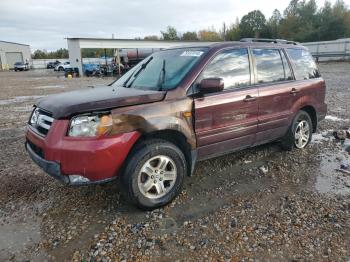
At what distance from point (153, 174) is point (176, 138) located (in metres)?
0.53

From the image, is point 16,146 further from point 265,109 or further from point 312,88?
point 312,88

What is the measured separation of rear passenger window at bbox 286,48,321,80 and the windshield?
1.96 meters

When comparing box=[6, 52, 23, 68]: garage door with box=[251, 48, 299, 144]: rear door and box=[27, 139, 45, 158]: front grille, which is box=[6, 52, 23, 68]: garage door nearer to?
box=[27, 139, 45, 158]: front grille

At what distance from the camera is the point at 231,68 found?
A: 4.18m

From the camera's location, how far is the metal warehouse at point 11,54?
58531mm

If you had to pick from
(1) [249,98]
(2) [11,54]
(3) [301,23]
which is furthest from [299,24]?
(1) [249,98]

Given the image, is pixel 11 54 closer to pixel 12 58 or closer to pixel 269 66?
pixel 12 58

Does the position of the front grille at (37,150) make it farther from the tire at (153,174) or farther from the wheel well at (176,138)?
the wheel well at (176,138)

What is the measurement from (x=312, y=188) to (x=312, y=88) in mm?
2063

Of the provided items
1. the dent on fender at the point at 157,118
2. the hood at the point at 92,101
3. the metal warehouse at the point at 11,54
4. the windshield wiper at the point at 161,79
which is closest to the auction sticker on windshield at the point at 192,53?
the windshield wiper at the point at 161,79

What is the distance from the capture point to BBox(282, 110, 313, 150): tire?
517 centimetres

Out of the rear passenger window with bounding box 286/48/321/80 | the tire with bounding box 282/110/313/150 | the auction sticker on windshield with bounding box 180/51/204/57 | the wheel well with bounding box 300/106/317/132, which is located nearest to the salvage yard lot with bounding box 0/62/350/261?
the tire with bounding box 282/110/313/150

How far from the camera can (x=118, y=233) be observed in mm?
3100

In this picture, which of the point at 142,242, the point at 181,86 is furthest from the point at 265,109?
the point at 142,242
